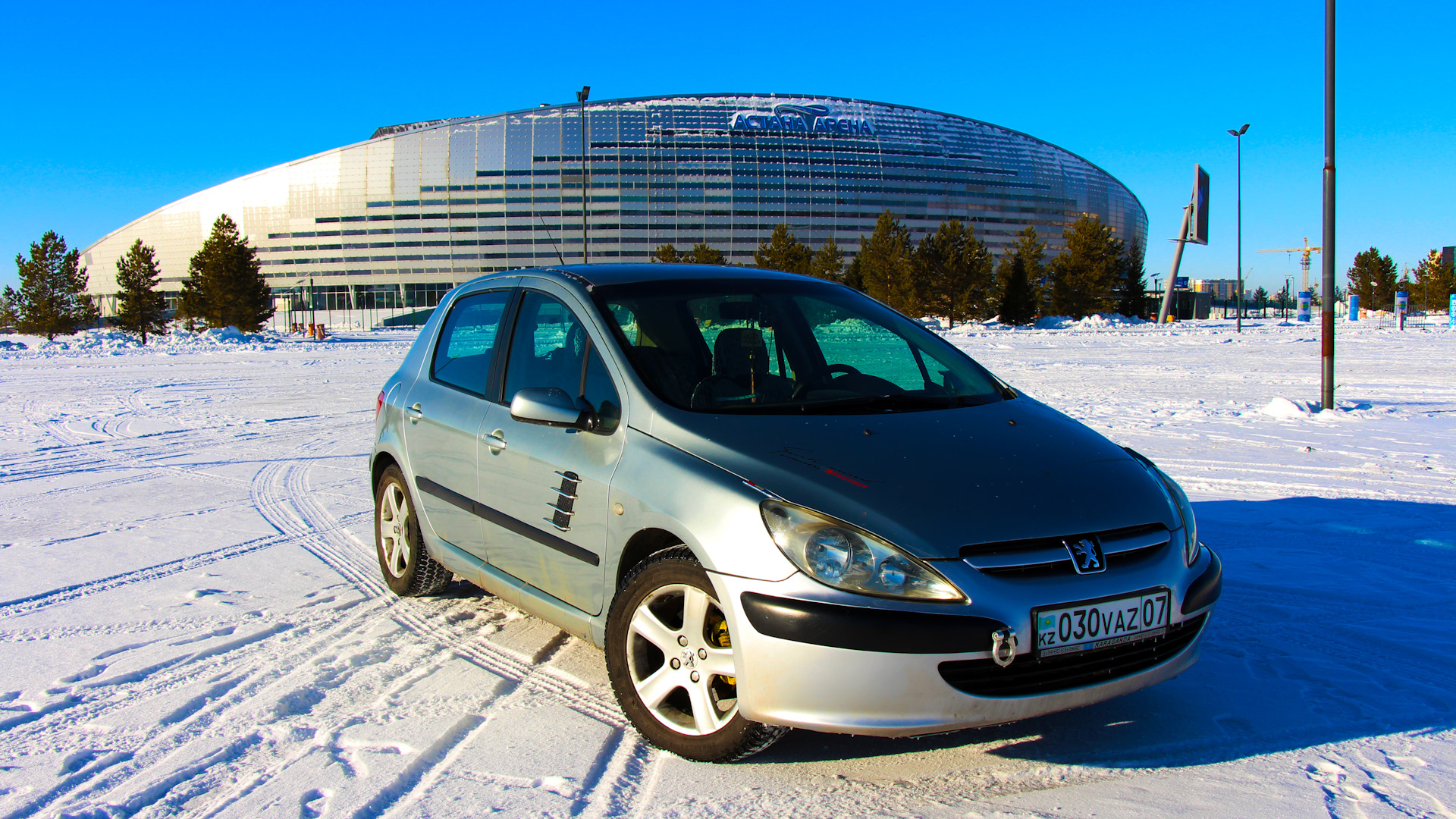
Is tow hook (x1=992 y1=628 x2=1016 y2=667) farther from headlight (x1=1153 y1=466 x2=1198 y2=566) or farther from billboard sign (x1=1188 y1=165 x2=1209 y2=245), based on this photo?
billboard sign (x1=1188 y1=165 x2=1209 y2=245)

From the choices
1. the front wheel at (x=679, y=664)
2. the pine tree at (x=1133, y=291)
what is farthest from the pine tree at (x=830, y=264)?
the front wheel at (x=679, y=664)

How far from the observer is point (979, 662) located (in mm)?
2291

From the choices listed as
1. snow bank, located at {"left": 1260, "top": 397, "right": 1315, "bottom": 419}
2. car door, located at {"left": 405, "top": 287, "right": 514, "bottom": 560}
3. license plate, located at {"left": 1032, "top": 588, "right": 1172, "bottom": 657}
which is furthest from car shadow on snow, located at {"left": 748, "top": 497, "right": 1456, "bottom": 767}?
snow bank, located at {"left": 1260, "top": 397, "right": 1315, "bottom": 419}

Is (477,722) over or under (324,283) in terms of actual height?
under

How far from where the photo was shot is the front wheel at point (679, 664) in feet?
8.31

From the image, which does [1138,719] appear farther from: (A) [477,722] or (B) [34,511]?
(B) [34,511]

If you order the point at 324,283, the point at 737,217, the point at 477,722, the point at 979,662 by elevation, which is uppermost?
the point at 737,217

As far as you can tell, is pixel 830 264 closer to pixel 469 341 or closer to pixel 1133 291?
pixel 1133 291

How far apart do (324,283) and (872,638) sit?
11077 centimetres

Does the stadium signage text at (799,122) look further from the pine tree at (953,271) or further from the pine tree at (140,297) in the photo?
the pine tree at (140,297)

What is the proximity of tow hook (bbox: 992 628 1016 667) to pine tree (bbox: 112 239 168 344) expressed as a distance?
56.3 metres

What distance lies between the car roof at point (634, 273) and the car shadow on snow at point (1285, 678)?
1787mm

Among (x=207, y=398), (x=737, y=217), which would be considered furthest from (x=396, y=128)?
(x=207, y=398)

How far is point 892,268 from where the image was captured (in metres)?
55.1
